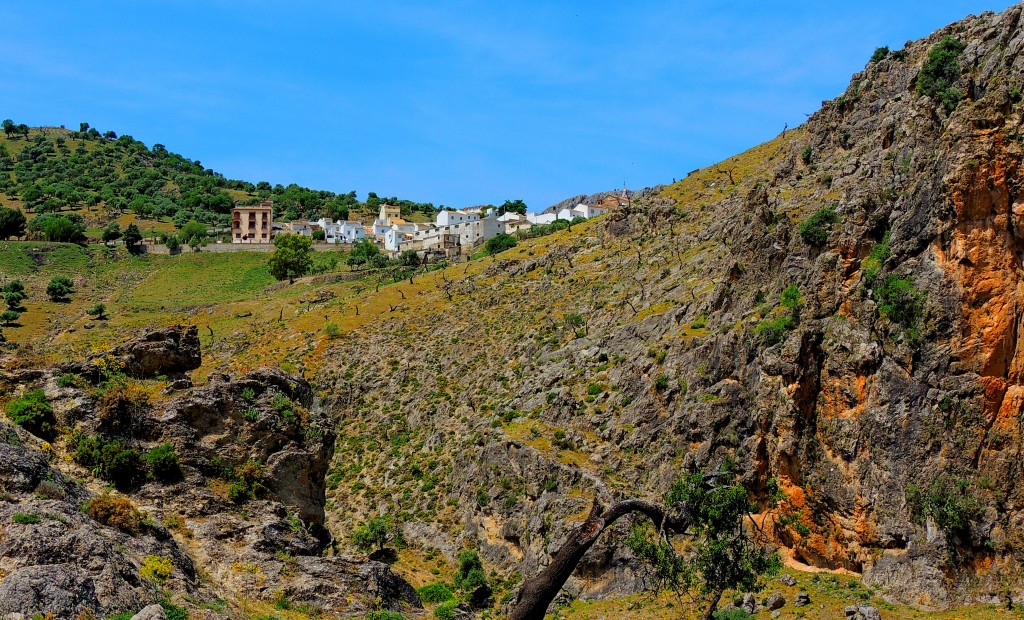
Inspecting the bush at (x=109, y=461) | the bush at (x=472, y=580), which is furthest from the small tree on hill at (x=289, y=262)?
the bush at (x=109, y=461)

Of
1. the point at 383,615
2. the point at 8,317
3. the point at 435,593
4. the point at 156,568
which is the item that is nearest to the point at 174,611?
the point at 156,568

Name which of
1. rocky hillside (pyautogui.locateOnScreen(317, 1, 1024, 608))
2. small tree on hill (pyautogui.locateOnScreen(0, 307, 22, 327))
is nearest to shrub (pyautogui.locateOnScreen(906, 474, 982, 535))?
rocky hillside (pyautogui.locateOnScreen(317, 1, 1024, 608))

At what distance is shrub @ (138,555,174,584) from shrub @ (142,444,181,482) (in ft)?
20.1

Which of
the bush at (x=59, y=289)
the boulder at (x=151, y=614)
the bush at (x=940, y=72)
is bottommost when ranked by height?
the boulder at (x=151, y=614)

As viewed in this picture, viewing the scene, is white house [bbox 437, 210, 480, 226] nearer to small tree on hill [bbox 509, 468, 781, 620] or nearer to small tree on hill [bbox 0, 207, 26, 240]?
small tree on hill [bbox 0, 207, 26, 240]

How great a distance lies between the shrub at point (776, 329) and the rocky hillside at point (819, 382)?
0.38 ft

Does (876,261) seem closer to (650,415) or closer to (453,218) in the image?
(650,415)

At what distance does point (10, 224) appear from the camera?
147 m

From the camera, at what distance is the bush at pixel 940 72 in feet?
169

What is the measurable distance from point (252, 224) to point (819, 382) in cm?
14189

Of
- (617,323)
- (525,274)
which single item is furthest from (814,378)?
(525,274)

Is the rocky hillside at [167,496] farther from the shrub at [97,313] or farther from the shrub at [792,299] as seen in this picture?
the shrub at [97,313]

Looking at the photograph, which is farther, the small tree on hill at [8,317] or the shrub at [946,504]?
the small tree on hill at [8,317]

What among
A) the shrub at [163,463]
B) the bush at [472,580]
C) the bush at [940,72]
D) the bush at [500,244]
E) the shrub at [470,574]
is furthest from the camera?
the bush at [500,244]
